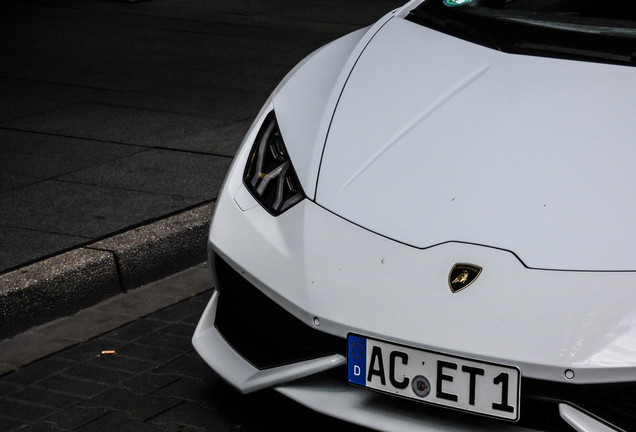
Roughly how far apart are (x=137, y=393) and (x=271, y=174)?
0.89 meters

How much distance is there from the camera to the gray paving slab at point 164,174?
17.5 ft

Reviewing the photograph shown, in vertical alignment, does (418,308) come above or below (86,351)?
above

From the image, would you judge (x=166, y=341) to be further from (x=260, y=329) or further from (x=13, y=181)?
(x=13, y=181)

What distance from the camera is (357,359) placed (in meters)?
2.83

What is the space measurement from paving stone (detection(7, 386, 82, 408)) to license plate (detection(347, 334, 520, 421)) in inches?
45.6

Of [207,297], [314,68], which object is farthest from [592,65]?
[207,297]

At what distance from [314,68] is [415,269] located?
3.51 feet

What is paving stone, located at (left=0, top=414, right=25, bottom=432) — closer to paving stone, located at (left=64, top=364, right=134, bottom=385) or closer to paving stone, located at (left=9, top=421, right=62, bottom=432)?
paving stone, located at (left=9, top=421, right=62, bottom=432)

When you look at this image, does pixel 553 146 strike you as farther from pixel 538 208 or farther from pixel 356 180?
pixel 356 180

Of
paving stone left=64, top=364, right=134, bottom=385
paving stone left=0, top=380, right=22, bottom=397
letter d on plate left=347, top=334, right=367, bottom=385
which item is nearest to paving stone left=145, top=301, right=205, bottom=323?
paving stone left=64, top=364, right=134, bottom=385

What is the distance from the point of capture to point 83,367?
12.8 ft

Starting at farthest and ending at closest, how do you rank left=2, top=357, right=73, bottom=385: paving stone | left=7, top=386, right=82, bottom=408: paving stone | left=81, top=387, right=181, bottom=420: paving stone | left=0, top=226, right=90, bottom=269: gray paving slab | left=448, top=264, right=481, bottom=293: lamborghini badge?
left=0, top=226, right=90, bottom=269: gray paving slab → left=2, top=357, right=73, bottom=385: paving stone → left=7, top=386, right=82, bottom=408: paving stone → left=81, top=387, right=181, bottom=420: paving stone → left=448, top=264, right=481, bottom=293: lamborghini badge

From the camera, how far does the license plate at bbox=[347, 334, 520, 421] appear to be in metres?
2.67

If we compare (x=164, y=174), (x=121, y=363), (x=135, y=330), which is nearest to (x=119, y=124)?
(x=164, y=174)
